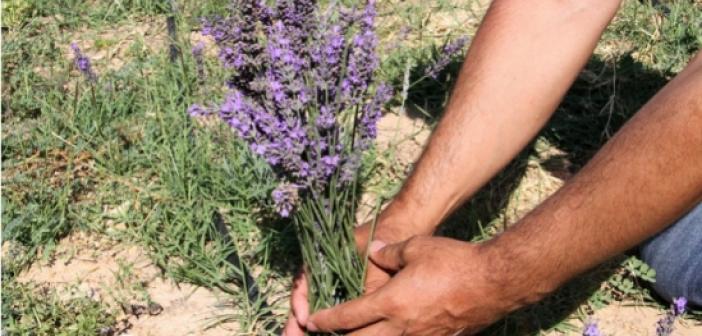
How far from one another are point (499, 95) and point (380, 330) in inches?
28.1

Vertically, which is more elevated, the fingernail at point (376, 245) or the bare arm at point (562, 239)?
the bare arm at point (562, 239)

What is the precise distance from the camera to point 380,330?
1998 mm

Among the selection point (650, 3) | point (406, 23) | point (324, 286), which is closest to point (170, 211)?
point (324, 286)

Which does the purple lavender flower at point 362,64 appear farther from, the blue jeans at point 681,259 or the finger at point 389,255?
the blue jeans at point 681,259

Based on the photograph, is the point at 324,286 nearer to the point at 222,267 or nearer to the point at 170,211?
the point at 222,267

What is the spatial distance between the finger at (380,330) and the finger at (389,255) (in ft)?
0.47

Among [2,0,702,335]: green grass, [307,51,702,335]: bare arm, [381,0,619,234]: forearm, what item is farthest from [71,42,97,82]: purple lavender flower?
[307,51,702,335]: bare arm

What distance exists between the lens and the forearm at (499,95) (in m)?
2.33

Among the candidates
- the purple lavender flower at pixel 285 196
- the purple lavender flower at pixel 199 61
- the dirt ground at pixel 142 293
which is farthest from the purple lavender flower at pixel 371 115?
the purple lavender flower at pixel 199 61

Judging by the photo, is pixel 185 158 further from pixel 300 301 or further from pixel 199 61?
pixel 300 301

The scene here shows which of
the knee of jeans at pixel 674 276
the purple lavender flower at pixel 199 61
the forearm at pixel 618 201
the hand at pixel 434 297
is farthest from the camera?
the purple lavender flower at pixel 199 61

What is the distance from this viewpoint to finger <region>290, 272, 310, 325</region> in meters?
2.23

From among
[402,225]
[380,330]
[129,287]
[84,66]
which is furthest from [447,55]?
[84,66]

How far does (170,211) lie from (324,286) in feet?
2.78
